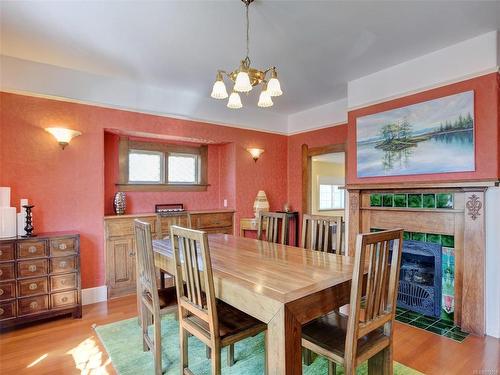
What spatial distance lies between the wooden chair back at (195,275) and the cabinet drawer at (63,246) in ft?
5.75

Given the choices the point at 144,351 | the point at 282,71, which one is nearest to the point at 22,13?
the point at 282,71

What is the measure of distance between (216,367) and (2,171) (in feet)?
9.79

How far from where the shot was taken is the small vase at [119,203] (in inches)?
150

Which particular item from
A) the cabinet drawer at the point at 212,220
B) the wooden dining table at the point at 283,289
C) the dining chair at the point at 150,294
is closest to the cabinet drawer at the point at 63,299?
→ the dining chair at the point at 150,294

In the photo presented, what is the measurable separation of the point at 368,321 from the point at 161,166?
12.2 ft

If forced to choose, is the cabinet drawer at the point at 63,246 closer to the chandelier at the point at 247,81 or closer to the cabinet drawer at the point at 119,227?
the cabinet drawer at the point at 119,227

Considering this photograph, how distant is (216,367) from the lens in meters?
1.52

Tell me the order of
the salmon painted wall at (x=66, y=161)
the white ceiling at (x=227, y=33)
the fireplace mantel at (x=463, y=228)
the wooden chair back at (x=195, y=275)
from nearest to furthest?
the wooden chair back at (x=195, y=275)
the white ceiling at (x=227, y=33)
the fireplace mantel at (x=463, y=228)
the salmon painted wall at (x=66, y=161)

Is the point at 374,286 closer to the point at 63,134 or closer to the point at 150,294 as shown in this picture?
the point at 150,294

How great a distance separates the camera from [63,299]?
2854mm

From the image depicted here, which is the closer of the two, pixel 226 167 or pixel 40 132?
pixel 40 132

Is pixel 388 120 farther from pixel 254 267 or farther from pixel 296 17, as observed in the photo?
pixel 254 267

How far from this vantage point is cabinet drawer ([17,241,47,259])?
2.66 m

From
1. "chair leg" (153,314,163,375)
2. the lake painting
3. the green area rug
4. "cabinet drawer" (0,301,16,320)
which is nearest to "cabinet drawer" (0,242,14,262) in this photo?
"cabinet drawer" (0,301,16,320)
